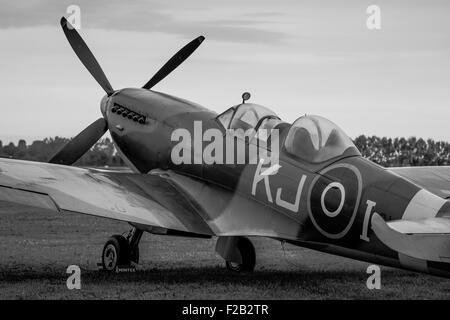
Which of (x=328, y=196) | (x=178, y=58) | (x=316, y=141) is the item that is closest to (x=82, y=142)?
(x=178, y=58)

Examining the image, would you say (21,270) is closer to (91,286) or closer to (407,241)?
(91,286)

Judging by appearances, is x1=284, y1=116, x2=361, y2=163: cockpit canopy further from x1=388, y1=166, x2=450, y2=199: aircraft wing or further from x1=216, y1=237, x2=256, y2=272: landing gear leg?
x1=388, y1=166, x2=450, y2=199: aircraft wing

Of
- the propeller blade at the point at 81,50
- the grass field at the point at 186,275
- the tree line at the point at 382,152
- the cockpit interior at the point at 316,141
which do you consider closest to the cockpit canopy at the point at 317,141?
the cockpit interior at the point at 316,141

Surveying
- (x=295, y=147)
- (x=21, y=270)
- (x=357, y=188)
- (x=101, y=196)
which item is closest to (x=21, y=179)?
(x=101, y=196)

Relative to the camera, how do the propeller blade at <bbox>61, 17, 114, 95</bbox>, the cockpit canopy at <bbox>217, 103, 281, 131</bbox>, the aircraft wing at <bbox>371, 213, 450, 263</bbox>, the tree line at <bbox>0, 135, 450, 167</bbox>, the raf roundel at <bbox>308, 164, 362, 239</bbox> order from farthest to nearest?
the tree line at <bbox>0, 135, 450, 167</bbox> < the propeller blade at <bbox>61, 17, 114, 95</bbox> < the cockpit canopy at <bbox>217, 103, 281, 131</bbox> < the raf roundel at <bbox>308, 164, 362, 239</bbox> < the aircraft wing at <bbox>371, 213, 450, 263</bbox>

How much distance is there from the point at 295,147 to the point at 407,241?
103 inches

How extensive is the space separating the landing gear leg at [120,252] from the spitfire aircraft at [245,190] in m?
0.01

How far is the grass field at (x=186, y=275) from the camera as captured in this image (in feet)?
31.6

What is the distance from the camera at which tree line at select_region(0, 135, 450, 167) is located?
162 ft

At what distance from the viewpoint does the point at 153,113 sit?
43.9 ft

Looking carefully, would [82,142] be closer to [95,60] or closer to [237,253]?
[95,60]

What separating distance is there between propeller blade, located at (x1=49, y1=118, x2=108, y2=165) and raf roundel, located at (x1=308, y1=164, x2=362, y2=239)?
5.66 meters

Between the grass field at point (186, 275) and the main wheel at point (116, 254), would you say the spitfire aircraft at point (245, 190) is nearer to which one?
the main wheel at point (116, 254)

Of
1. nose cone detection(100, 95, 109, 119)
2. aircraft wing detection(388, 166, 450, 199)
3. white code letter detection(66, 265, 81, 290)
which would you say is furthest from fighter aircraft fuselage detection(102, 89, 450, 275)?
aircraft wing detection(388, 166, 450, 199)
